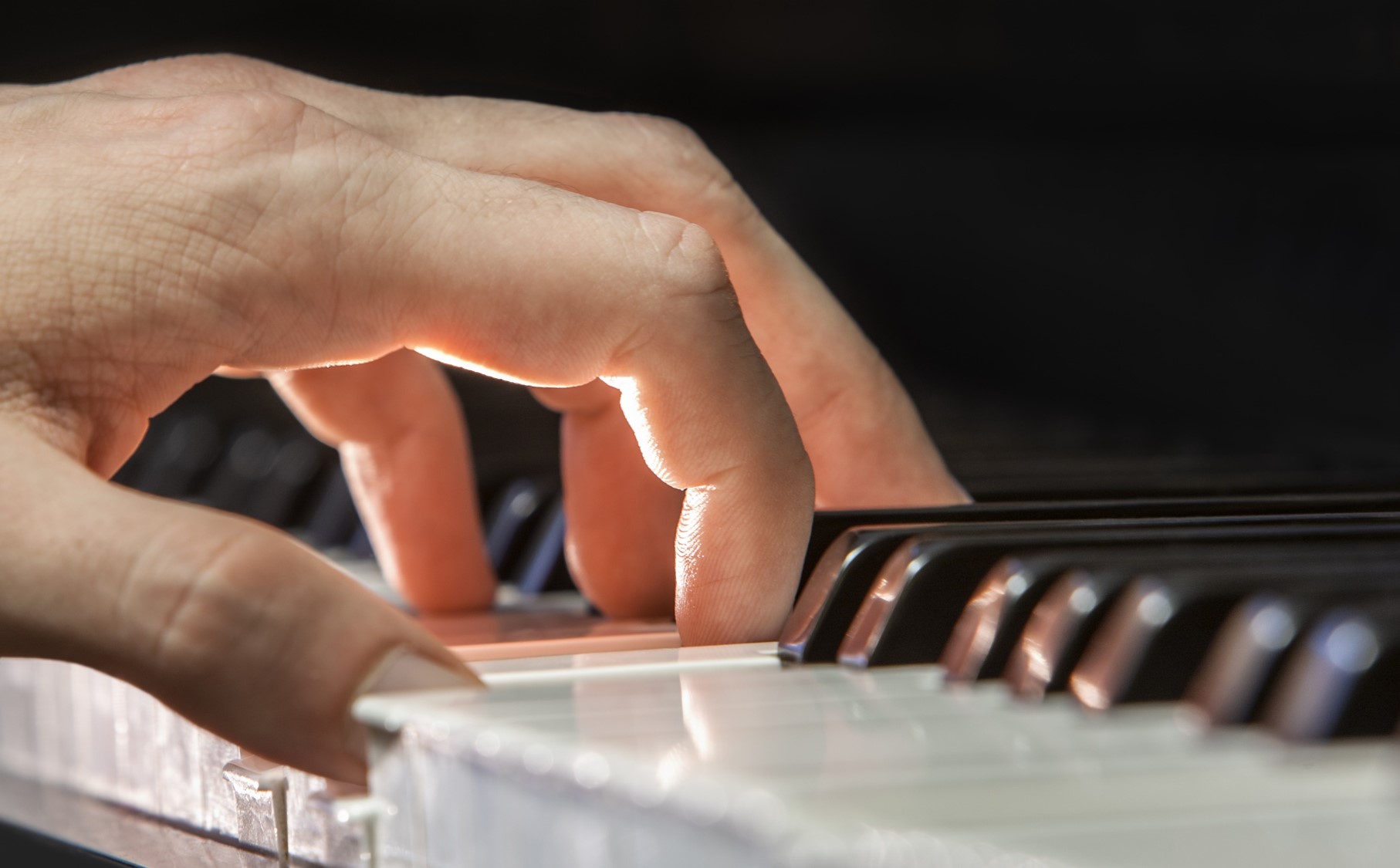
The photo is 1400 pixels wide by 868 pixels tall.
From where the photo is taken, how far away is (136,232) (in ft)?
2.21

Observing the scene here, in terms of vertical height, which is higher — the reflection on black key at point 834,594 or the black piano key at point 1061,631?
the black piano key at point 1061,631

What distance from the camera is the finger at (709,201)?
0.90 meters

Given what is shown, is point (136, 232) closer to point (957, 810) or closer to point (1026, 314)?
point (957, 810)

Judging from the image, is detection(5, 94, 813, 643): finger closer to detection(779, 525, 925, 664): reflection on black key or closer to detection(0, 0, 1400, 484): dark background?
detection(779, 525, 925, 664): reflection on black key

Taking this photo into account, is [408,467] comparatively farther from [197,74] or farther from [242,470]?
[242,470]

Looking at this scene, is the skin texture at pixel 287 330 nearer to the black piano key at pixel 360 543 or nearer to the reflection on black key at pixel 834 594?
the reflection on black key at pixel 834 594

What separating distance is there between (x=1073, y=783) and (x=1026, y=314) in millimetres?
1125

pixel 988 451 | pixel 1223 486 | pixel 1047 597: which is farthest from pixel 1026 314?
pixel 1047 597

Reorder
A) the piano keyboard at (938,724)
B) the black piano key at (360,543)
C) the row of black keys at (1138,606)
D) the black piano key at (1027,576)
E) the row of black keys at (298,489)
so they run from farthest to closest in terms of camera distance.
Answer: the black piano key at (360,543) < the row of black keys at (298,489) < the black piano key at (1027,576) < the row of black keys at (1138,606) < the piano keyboard at (938,724)

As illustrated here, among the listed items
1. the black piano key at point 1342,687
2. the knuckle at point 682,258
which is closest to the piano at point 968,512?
the black piano key at point 1342,687

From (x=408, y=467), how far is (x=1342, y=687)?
713 mm

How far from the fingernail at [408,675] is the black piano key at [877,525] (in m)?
0.17

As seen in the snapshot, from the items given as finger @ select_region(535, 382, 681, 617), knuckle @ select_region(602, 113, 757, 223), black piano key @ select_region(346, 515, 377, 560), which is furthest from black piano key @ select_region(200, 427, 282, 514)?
knuckle @ select_region(602, 113, 757, 223)

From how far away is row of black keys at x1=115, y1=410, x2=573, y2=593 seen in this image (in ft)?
3.86
